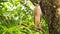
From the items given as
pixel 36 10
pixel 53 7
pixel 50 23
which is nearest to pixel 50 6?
pixel 53 7

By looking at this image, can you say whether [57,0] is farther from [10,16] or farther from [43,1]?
[10,16]

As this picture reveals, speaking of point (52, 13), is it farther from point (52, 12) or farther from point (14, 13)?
point (14, 13)

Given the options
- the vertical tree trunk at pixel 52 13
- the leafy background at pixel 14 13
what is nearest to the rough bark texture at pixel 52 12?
the vertical tree trunk at pixel 52 13

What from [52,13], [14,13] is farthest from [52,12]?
[14,13]

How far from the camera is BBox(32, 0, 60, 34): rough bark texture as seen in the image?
101cm

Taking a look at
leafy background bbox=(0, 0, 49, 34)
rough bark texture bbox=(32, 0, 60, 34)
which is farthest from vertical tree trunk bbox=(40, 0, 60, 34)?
leafy background bbox=(0, 0, 49, 34)

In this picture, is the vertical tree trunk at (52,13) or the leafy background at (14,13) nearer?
the vertical tree trunk at (52,13)

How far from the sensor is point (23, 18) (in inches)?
73.6

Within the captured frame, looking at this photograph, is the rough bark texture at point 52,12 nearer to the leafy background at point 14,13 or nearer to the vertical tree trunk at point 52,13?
the vertical tree trunk at point 52,13

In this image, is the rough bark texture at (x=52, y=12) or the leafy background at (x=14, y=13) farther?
the leafy background at (x=14, y=13)

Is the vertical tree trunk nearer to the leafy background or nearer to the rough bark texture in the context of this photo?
the rough bark texture

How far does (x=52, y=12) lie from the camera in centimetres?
106

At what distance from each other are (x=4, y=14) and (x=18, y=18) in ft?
0.50

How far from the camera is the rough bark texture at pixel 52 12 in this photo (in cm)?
101
